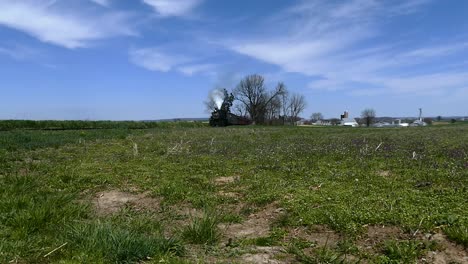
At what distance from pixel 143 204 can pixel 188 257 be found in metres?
3.04

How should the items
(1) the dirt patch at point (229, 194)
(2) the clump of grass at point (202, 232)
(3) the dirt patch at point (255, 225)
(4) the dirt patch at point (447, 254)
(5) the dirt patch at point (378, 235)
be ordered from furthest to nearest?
(1) the dirt patch at point (229, 194) → (3) the dirt patch at point (255, 225) → (2) the clump of grass at point (202, 232) → (5) the dirt patch at point (378, 235) → (4) the dirt patch at point (447, 254)

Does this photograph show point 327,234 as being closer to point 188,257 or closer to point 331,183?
point 188,257

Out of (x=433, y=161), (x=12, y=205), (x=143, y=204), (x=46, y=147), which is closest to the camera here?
(x=12, y=205)

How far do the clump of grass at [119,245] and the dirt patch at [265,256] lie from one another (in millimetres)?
826

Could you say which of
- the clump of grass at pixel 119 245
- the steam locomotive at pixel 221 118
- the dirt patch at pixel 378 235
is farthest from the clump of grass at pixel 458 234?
the steam locomotive at pixel 221 118

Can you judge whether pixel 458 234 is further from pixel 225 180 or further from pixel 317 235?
pixel 225 180

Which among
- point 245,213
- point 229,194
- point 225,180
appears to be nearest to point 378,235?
point 245,213

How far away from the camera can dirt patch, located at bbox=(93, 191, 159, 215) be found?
697 centimetres

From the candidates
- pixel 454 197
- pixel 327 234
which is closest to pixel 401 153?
pixel 454 197

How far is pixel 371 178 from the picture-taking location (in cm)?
786

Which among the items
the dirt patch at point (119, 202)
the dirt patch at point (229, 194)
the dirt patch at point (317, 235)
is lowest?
the dirt patch at point (119, 202)

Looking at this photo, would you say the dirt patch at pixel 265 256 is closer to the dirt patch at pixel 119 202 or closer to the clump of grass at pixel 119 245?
the clump of grass at pixel 119 245

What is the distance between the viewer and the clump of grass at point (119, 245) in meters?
4.35

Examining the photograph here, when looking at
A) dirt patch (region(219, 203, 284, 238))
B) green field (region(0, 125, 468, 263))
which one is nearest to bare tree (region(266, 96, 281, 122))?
green field (region(0, 125, 468, 263))
